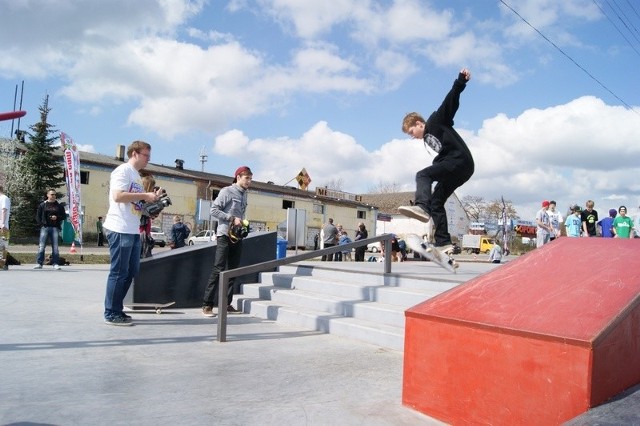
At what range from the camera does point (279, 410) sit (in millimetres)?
2721

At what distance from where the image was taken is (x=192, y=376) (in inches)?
131

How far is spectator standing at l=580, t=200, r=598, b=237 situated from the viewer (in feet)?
44.0

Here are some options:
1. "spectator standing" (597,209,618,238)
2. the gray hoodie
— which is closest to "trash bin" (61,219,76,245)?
the gray hoodie

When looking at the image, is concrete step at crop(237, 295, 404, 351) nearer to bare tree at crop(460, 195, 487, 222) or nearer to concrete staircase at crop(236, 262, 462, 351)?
concrete staircase at crop(236, 262, 462, 351)

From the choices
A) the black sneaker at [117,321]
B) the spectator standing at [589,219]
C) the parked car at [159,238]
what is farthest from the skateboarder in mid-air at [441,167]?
the parked car at [159,238]

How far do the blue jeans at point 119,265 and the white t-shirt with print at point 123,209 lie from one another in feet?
0.22

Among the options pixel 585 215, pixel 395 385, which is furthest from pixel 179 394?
pixel 585 215

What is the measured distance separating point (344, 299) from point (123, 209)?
2.51 meters

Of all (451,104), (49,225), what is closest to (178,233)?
(49,225)

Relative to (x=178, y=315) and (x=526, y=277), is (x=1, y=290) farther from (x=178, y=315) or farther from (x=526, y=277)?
(x=526, y=277)

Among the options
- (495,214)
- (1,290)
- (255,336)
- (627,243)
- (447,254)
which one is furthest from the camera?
(495,214)

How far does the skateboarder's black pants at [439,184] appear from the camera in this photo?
516 cm

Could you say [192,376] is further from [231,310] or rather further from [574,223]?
[574,223]

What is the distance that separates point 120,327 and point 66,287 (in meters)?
3.49
